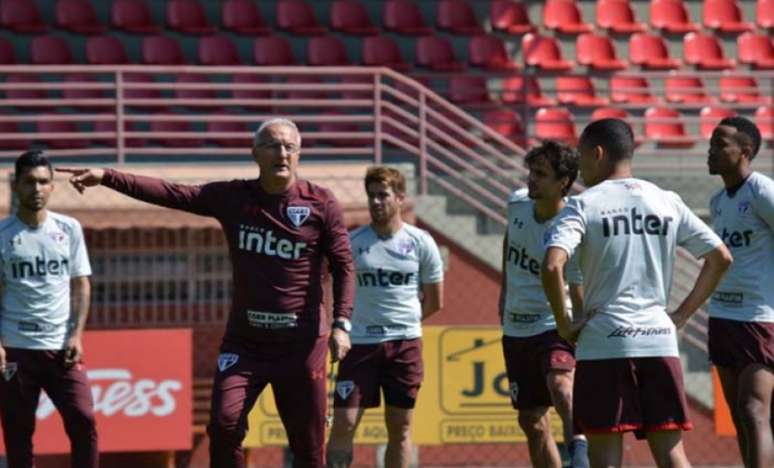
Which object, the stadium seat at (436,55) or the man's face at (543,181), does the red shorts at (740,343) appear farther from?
the stadium seat at (436,55)

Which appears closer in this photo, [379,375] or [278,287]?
[278,287]

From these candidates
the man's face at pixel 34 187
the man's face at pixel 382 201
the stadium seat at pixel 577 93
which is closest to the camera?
the man's face at pixel 34 187

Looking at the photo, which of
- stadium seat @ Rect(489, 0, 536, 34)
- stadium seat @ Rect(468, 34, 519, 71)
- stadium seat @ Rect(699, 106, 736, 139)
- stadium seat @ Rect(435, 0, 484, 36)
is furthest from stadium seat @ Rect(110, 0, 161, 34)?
stadium seat @ Rect(699, 106, 736, 139)

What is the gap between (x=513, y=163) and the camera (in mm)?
14234

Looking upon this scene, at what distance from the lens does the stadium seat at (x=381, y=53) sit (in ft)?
57.6

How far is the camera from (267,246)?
8133mm

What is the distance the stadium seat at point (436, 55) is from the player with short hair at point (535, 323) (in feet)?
27.0

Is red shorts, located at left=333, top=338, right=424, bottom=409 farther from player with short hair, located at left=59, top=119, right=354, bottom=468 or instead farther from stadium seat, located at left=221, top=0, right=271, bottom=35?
stadium seat, located at left=221, top=0, right=271, bottom=35

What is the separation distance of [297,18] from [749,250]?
32.7 ft

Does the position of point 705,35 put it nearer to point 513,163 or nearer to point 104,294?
point 513,163

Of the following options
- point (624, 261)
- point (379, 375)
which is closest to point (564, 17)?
point (379, 375)

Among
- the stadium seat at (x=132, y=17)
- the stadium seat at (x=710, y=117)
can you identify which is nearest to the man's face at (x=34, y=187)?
the stadium seat at (x=132, y=17)

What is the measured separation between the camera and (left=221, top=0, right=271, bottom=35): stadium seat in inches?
701

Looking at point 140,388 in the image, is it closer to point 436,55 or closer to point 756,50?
point 436,55
